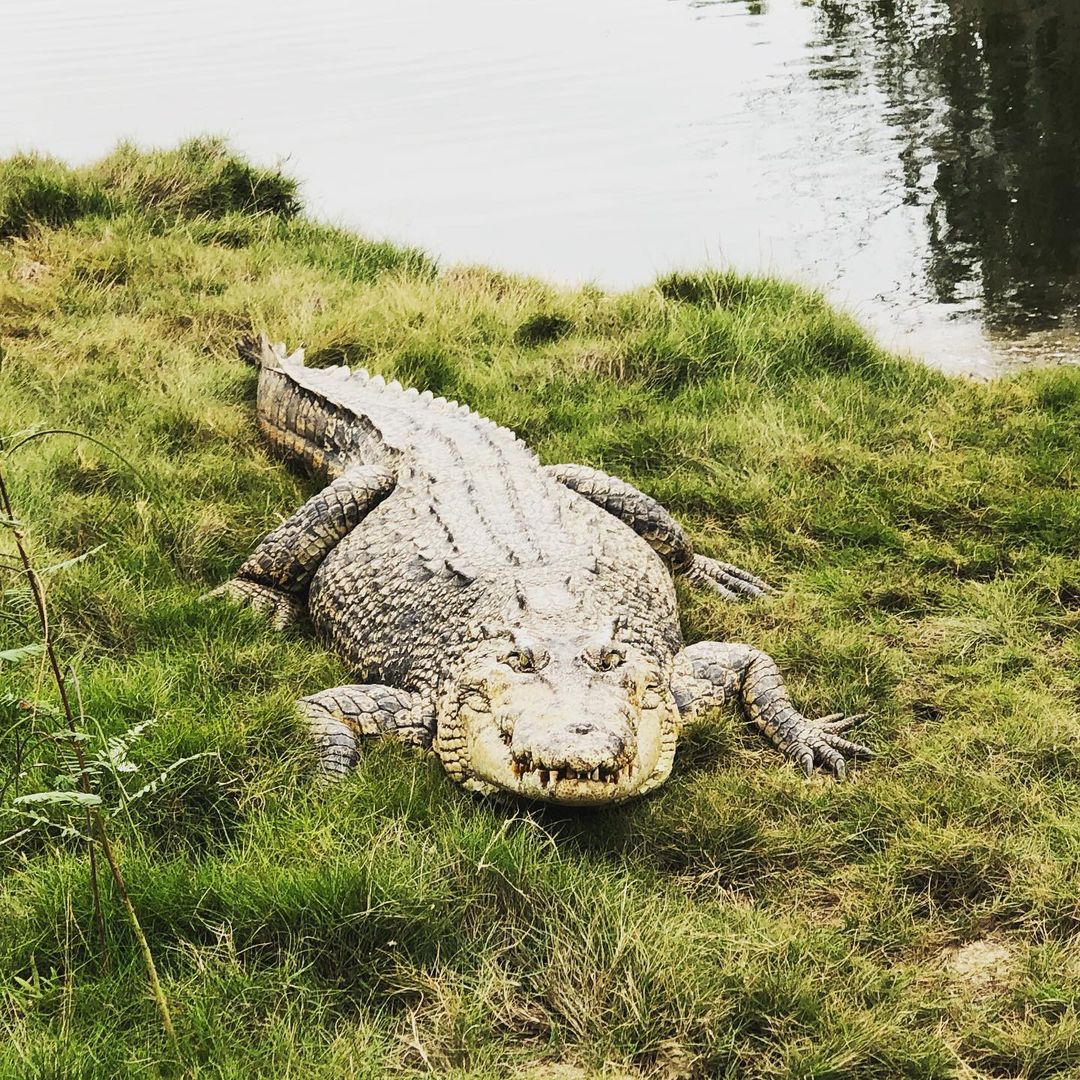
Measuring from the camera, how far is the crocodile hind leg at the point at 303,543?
14.3ft

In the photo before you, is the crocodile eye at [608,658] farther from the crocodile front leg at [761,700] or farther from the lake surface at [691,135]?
the lake surface at [691,135]

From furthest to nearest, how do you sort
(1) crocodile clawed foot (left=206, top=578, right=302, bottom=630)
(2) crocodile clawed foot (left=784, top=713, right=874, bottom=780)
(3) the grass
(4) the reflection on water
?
(4) the reflection on water
(1) crocodile clawed foot (left=206, top=578, right=302, bottom=630)
(2) crocodile clawed foot (left=784, top=713, right=874, bottom=780)
(3) the grass

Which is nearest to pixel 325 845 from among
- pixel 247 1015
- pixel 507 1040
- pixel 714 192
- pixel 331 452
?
pixel 247 1015

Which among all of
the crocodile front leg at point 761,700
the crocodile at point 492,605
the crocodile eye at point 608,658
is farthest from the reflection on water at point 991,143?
the crocodile eye at point 608,658

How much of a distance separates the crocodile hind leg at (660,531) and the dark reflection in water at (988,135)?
11.9 ft

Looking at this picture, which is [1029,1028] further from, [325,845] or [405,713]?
[405,713]

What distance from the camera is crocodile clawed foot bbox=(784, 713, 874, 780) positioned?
343 cm

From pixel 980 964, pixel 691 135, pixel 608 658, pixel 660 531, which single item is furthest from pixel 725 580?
pixel 691 135

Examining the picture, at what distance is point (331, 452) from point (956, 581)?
8.93 ft

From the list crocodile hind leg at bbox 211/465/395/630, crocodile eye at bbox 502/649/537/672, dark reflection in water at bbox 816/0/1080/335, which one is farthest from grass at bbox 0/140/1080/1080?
dark reflection in water at bbox 816/0/1080/335

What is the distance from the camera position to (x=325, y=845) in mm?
2754

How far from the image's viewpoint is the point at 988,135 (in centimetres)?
994

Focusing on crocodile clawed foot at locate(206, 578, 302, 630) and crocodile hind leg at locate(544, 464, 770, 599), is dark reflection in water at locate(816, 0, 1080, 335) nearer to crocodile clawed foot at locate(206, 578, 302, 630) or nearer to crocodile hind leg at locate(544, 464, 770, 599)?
crocodile hind leg at locate(544, 464, 770, 599)

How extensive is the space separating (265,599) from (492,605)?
1.14 m
